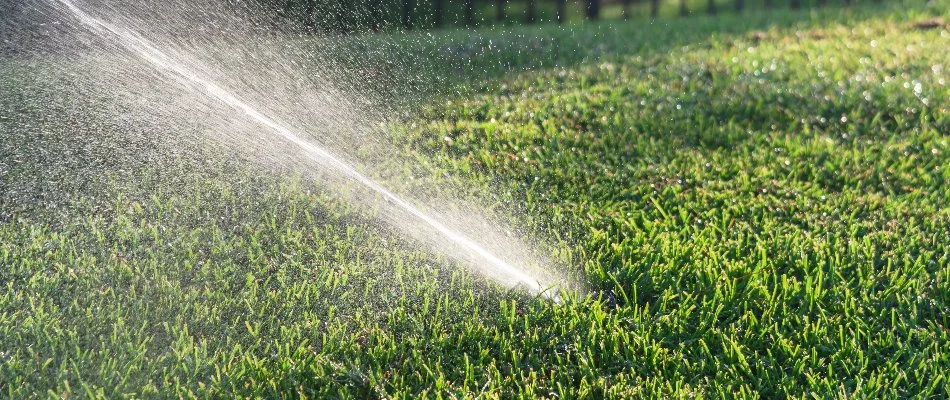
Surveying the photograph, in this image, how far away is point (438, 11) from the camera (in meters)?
7.52

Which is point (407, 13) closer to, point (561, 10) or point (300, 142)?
point (561, 10)

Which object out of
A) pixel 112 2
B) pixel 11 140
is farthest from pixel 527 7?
pixel 11 140

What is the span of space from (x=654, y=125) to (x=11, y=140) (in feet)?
9.77

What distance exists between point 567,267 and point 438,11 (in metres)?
4.90

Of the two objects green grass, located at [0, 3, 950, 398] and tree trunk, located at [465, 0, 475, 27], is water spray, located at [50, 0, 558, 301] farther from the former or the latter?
tree trunk, located at [465, 0, 475, 27]

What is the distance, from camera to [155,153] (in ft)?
12.3

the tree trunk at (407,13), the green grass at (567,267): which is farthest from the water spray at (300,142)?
the tree trunk at (407,13)

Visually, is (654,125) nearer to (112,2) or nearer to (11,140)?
(11,140)

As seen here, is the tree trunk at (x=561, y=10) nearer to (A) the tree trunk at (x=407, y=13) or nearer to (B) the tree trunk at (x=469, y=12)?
(B) the tree trunk at (x=469, y=12)

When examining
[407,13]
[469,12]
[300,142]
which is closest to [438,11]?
[407,13]

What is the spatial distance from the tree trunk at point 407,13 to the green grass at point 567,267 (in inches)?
111

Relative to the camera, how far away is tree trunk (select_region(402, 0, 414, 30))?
23.4ft

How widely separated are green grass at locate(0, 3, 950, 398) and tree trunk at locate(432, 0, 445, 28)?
3024 mm

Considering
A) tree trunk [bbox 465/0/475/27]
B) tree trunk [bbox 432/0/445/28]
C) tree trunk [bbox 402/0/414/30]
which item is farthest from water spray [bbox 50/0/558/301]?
tree trunk [bbox 465/0/475/27]
